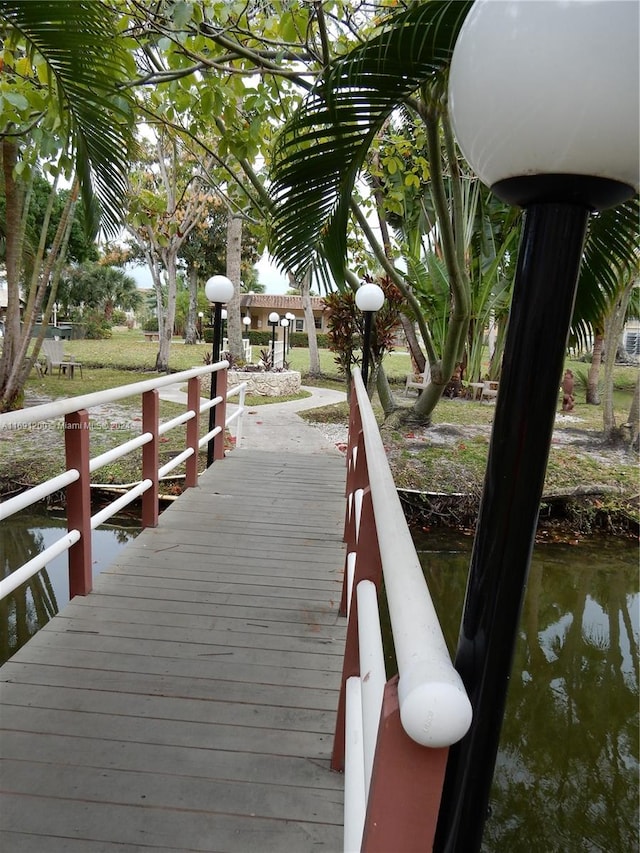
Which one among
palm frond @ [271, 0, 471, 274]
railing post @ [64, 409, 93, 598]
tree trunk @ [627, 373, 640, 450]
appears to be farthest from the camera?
tree trunk @ [627, 373, 640, 450]

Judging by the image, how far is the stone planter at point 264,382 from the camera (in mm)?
13516

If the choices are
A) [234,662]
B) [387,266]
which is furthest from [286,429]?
[234,662]

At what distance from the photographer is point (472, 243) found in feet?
33.6

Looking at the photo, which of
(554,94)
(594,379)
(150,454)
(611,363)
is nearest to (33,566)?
(150,454)

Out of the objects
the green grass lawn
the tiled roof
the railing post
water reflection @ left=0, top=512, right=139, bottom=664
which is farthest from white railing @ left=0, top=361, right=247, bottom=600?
the tiled roof

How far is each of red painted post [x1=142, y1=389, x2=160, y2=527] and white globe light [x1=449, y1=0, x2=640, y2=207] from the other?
2628 millimetres

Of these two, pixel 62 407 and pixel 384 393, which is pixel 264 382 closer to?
pixel 384 393

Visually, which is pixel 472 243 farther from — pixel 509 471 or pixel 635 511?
pixel 509 471

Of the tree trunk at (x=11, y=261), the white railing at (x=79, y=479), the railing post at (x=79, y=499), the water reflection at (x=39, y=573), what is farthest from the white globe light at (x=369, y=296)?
the tree trunk at (x=11, y=261)

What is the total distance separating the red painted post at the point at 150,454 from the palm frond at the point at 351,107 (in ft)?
4.12

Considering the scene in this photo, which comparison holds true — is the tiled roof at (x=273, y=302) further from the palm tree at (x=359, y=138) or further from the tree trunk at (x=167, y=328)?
the palm tree at (x=359, y=138)

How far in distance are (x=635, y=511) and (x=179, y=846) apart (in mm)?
6903

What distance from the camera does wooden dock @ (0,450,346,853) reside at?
1.57 metres

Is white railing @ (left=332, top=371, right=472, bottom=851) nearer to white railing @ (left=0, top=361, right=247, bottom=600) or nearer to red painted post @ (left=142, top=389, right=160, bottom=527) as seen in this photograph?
white railing @ (left=0, top=361, right=247, bottom=600)
